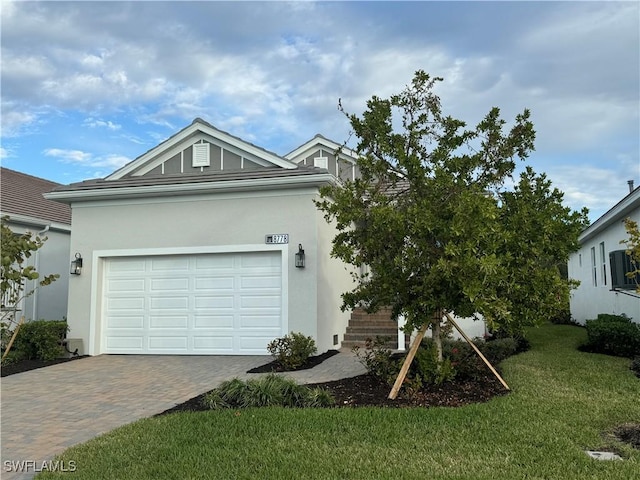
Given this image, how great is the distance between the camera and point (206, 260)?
1195cm

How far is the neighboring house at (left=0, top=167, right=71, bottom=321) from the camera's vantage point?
47.2 ft

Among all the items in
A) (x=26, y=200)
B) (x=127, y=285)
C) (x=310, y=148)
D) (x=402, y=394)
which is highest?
(x=310, y=148)

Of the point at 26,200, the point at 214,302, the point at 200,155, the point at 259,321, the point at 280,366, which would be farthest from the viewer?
the point at 26,200

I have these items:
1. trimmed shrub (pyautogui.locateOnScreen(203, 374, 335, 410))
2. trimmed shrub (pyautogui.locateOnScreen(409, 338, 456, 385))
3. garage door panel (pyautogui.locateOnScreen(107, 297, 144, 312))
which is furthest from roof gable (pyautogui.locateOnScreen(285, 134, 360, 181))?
trimmed shrub (pyautogui.locateOnScreen(203, 374, 335, 410))

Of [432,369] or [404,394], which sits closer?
[404,394]

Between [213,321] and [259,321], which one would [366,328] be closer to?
[259,321]

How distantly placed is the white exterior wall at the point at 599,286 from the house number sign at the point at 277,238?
Result: 801 cm

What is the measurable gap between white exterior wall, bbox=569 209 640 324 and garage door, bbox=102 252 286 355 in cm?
838

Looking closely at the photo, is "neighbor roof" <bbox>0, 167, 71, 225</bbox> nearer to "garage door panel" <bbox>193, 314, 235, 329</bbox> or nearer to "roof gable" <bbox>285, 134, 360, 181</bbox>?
"garage door panel" <bbox>193, 314, 235, 329</bbox>

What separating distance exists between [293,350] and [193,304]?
314cm

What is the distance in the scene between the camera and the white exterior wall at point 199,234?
11250 mm

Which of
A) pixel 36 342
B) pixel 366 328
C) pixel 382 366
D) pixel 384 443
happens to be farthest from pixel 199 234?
pixel 384 443

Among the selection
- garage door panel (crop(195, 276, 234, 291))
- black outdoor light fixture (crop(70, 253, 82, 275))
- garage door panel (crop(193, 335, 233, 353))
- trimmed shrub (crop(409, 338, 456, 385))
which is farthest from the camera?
black outdoor light fixture (crop(70, 253, 82, 275))

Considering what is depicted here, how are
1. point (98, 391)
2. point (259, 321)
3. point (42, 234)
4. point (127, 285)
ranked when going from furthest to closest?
point (42, 234), point (127, 285), point (259, 321), point (98, 391)
